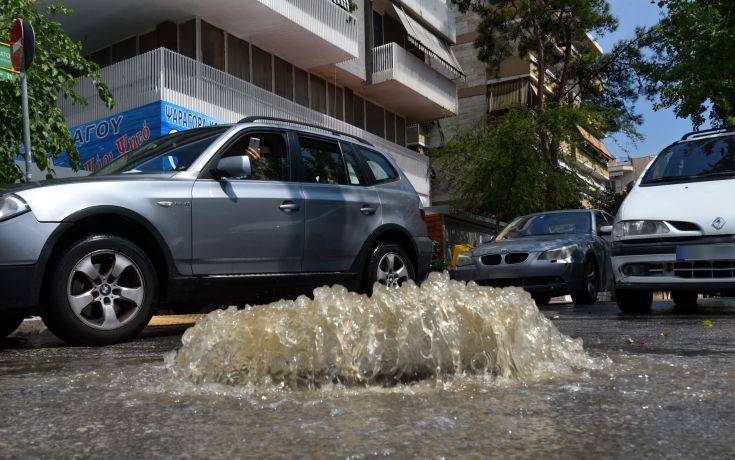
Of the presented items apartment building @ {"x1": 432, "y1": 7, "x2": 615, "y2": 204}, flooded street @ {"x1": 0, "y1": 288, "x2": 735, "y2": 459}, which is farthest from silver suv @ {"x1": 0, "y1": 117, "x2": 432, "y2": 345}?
apartment building @ {"x1": 432, "y1": 7, "x2": 615, "y2": 204}

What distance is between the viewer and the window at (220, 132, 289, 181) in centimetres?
595

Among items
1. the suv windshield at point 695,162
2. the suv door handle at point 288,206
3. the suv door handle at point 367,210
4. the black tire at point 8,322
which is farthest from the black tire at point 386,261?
the black tire at point 8,322

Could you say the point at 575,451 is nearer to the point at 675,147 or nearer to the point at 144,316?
the point at 144,316

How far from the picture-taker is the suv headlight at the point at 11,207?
14.8 ft

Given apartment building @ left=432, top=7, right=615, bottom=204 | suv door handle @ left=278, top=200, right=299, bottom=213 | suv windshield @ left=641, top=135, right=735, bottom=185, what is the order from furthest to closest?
1. apartment building @ left=432, top=7, right=615, bottom=204
2. suv windshield @ left=641, top=135, right=735, bottom=185
3. suv door handle @ left=278, top=200, right=299, bottom=213

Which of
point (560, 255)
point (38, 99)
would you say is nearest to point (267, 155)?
point (38, 99)

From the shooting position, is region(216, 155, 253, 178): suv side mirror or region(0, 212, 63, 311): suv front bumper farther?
region(216, 155, 253, 178): suv side mirror

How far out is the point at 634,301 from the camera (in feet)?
24.7

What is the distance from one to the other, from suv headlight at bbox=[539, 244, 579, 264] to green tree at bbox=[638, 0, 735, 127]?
8193mm

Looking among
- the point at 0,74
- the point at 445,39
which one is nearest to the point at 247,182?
the point at 0,74

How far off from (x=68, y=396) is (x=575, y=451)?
1.74 meters

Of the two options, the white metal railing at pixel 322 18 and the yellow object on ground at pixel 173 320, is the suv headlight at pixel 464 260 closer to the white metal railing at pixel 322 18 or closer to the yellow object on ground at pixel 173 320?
the yellow object on ground at pixel 173 320

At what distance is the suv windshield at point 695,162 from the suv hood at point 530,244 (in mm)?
2549

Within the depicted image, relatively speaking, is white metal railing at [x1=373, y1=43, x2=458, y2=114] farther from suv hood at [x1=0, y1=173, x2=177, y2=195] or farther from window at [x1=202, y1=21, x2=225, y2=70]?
suv hood at [x1=0, y1=173, x2=177, y2=195]
